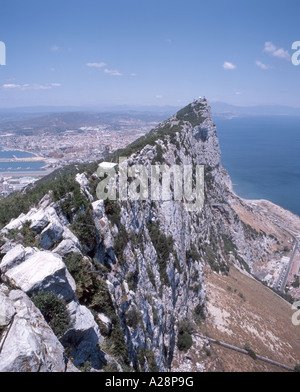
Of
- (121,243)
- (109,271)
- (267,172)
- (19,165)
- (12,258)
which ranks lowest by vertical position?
(19,165)

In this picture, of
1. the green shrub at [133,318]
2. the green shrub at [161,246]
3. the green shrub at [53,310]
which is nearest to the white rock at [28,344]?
the green shrub at [53,310]

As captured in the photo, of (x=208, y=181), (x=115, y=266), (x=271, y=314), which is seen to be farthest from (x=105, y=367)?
(x=208, y=181)

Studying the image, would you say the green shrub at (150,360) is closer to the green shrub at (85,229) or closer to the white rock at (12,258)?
the green shrub at (85,229)

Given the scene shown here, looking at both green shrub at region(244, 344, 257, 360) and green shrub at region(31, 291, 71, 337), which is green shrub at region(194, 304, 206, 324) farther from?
green shrub at region(31, 291, 71, 337)

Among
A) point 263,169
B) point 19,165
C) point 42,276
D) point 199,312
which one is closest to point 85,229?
point 42,276

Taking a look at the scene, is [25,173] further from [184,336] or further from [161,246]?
[184,336]

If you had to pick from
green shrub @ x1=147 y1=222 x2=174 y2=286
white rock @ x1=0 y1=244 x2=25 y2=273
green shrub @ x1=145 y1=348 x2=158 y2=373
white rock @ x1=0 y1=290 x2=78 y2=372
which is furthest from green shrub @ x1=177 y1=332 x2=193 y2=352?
white rock @ x1=0 y1=244 x2=25 y2=273
